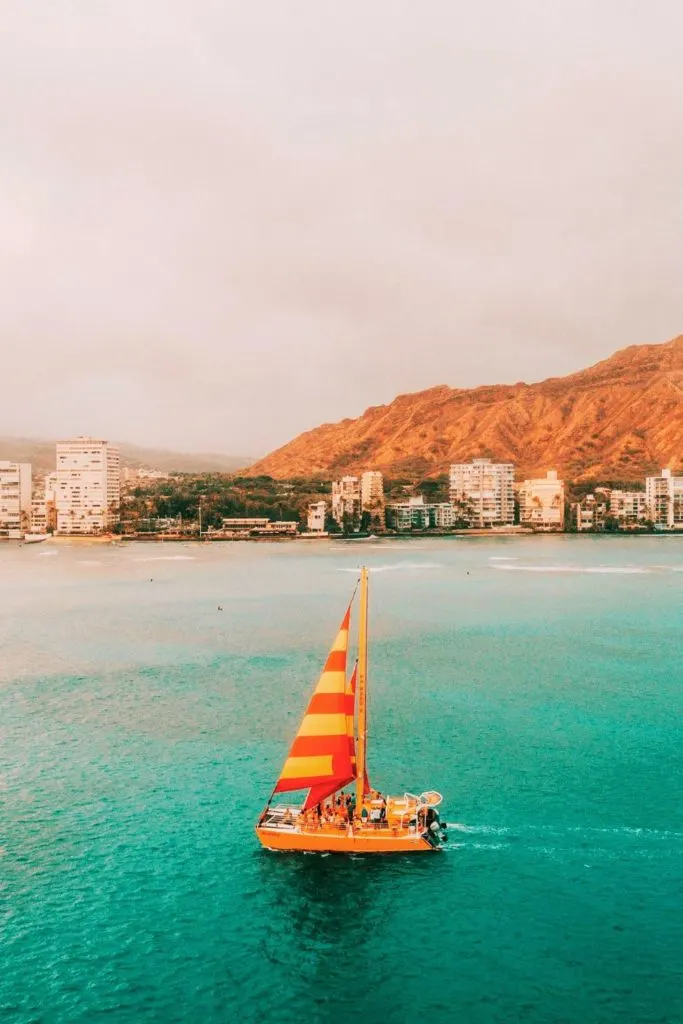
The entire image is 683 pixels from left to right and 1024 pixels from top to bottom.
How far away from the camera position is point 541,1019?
12617 millimetres

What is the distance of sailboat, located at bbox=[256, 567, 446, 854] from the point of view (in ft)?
56.6

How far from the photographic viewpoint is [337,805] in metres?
18.4

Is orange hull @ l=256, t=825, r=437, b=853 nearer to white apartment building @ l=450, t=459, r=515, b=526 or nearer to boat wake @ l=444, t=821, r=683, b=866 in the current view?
boat wake @ l=444, t=821, r=683, b=866

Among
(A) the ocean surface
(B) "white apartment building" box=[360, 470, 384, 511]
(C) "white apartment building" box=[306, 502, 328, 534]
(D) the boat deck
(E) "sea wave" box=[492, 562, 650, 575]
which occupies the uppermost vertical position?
(B) "white apartment building" box=[360, 470, 384, 511]

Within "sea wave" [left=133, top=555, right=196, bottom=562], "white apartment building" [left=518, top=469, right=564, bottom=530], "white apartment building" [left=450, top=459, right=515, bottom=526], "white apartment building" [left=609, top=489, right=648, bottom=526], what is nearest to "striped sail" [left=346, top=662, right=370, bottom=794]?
"sea wave" [left=133, top=555, right=196, bottom=562]

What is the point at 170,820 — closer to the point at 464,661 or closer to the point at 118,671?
the point at 118,671

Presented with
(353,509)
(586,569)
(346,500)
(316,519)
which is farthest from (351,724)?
(346,500)

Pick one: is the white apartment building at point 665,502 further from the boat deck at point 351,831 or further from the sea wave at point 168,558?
the boat deck at point 351,831

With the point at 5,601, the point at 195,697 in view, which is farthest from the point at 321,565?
the point at 195,697

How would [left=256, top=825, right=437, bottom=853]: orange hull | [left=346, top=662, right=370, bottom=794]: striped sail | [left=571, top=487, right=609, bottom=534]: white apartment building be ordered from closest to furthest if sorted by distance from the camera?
1. [left=256, top=825, right=437, bottom=853]: orange hull
2. [left=346, top=662, right=370, bottom=794]: striped sail
3. [left=571, top=487, right=609, bottom=534]: white apartment building

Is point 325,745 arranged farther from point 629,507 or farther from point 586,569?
point 629,507

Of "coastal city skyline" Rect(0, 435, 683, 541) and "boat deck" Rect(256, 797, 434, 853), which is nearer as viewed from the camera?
"boat deck" Rect(256, 797, 434, 853)

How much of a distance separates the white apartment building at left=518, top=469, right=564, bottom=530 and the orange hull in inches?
5527

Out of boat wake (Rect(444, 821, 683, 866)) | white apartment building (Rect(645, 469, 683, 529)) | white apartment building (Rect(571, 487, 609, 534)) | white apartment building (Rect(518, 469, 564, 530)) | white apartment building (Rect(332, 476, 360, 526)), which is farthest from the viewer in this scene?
white apartment building (Rect(518, 469, 564, 530))
